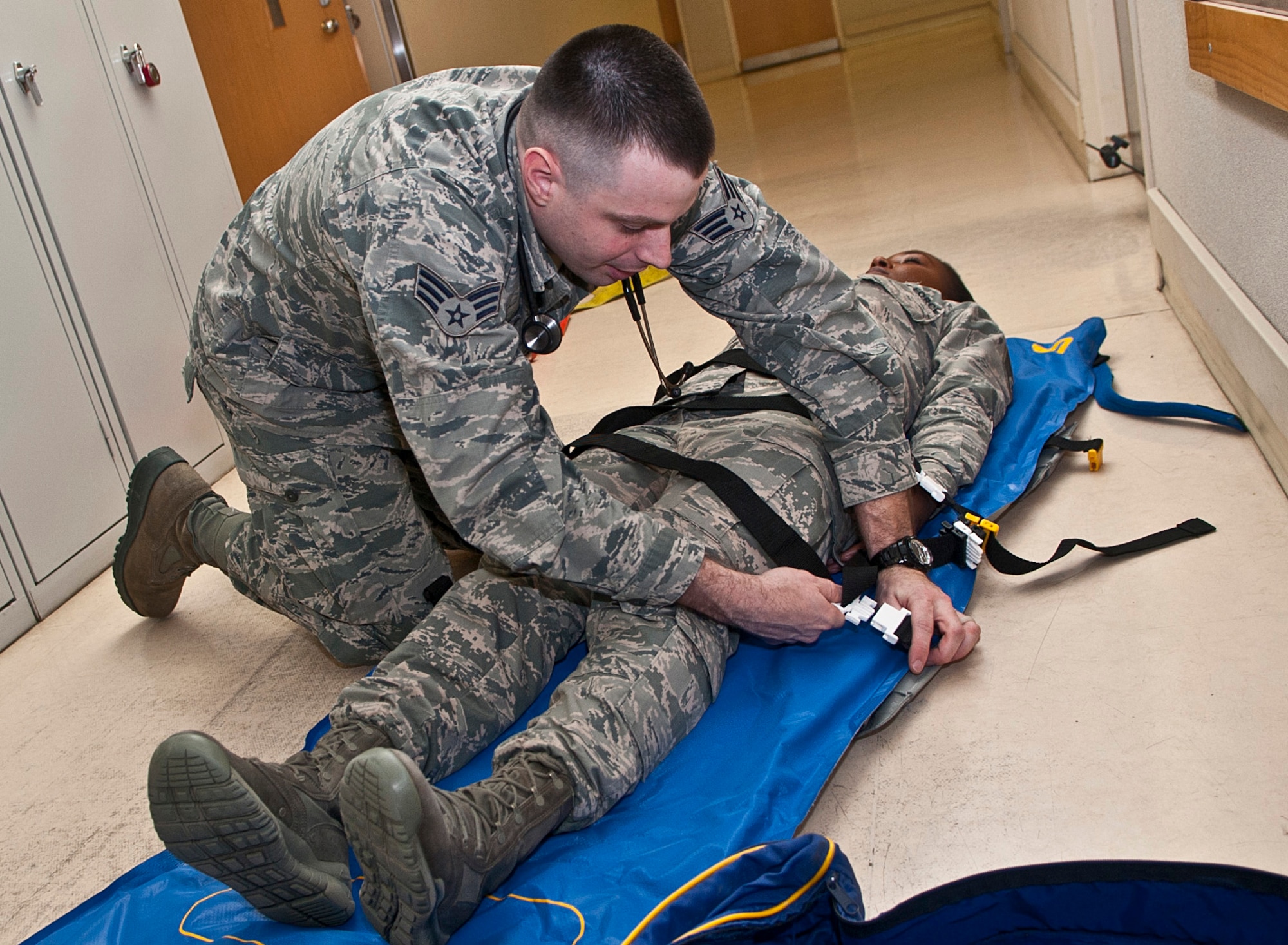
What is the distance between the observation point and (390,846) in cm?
109

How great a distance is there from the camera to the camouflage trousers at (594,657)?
4.51ft

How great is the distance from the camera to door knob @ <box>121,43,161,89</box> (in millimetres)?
2980

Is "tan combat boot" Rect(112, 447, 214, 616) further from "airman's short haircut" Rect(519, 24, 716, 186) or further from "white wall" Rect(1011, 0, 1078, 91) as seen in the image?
"white wall" Rect(1011, 0, 1078, 91)

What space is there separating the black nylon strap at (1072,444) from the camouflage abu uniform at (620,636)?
14 centimetres

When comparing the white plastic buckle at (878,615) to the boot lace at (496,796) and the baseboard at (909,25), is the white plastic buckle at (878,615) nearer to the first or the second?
the boot lace at (496,796)

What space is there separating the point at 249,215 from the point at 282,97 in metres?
3.63

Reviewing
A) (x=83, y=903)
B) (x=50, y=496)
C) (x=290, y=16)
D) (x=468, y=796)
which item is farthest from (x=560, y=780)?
(x=290, y=16)

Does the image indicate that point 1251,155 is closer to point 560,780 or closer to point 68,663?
point 560,780

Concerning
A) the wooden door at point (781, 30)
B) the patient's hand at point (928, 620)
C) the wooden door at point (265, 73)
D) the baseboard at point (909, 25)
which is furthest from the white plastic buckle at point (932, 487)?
the wooden door at point (781, 30)

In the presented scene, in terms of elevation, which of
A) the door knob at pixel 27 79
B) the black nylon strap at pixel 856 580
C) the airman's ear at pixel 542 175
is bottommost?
the black nylon strap at pixel 856 580

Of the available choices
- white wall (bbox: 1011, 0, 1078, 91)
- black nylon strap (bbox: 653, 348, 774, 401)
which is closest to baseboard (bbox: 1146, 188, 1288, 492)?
black nylon strap (bbox: 653, 348, 774, 401)

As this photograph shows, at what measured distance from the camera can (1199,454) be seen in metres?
2.04

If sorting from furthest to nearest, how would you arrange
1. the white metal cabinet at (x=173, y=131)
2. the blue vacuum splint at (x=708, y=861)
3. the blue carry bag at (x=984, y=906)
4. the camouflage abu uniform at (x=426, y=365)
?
the white metal cabinet at (x=173, y=131) → the camouflage abu uniform at (x=426, y=365) → the blue vacuum splint at (x=708, y=861) → the blue carry bag at (x=984, y=906)

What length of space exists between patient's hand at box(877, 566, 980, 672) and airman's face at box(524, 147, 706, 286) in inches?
24.1
